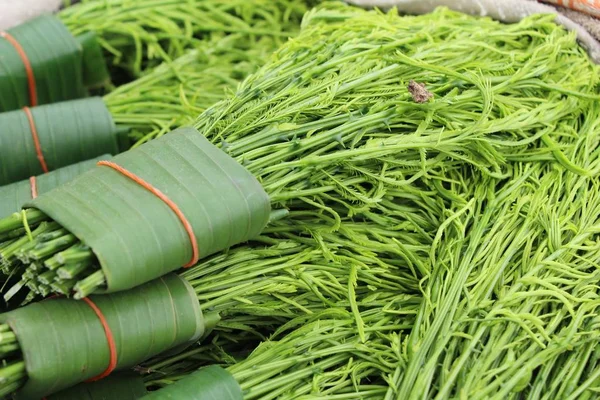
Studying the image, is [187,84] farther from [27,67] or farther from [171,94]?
[27,67]

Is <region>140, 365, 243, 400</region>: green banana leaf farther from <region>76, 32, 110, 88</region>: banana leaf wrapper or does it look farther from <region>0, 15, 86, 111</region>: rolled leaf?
<region>76, 32, 110, 88</region>: banana leaf wrapper

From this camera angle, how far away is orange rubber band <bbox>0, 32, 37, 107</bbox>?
1849 millimetres

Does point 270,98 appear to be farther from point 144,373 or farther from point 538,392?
point 538,392

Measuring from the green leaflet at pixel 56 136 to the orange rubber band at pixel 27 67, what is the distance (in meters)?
0.15

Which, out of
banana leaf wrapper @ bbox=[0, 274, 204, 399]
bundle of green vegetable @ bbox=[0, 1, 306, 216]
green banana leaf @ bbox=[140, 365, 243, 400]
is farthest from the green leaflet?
green banana leaf @ bbox=[140, 365, 243, 400]

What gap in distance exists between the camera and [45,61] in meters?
1.89

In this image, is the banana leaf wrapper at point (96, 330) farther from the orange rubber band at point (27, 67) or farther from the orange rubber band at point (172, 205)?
the orange rubber band at point (27, 67)

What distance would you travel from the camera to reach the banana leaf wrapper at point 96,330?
1.11 meters

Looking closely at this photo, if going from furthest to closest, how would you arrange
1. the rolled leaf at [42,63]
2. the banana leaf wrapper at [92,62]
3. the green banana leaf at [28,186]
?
the banana leaf wrapper at [92,62] → the rolled leaf at [42,63] → the green banana leaf at [28,186]

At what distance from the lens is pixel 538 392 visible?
48.9 inches

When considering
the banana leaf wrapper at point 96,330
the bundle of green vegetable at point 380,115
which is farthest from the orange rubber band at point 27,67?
the banana leaf wrapper at point 96,330

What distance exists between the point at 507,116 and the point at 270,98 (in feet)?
1.79

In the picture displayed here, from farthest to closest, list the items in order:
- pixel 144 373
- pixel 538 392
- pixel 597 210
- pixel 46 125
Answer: pixel 46 125, pixel 597 210, pixel 144 373, pixel 538 392

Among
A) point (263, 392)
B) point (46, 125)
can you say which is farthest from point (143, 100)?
point (263, 392)
